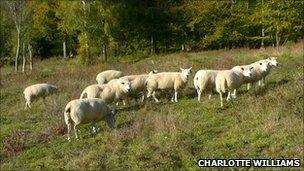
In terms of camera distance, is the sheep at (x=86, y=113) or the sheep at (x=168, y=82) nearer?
the sheep at (x=86, y=113)

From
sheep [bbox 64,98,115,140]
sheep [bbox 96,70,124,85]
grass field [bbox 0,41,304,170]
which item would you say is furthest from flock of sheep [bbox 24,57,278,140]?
sheep [bbox 96,70,124,85]

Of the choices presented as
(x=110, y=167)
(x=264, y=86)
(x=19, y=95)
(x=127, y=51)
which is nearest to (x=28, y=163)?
(x=110, y=167)

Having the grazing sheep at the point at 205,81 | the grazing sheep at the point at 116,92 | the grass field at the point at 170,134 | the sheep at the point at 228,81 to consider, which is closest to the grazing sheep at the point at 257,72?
the grass field at the point at 170,134

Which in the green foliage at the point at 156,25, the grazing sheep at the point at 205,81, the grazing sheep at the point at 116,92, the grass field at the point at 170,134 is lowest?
the grass field at the point at 170,134

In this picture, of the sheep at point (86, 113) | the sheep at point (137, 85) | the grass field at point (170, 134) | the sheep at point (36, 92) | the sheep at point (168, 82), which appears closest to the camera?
the grass field at point (170, 134)

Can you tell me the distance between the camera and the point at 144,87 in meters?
19.1

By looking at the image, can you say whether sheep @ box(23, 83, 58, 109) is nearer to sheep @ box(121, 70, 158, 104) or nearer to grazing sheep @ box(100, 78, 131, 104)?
grazing sheep @ box(100, 78, 131, 104)

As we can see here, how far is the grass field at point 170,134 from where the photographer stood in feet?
39.8

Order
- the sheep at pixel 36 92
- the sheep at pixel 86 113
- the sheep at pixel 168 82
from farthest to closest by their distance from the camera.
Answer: the sheep at pixel 36 92 < the sheep at pixel 168 82 < the sheep at pixel 86 113

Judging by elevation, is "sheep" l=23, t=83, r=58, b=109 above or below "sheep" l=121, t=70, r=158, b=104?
below

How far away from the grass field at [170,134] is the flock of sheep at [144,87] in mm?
453

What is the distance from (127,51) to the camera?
1900 inches

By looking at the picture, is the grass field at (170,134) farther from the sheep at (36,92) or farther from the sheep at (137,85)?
the sheep at (36,92)

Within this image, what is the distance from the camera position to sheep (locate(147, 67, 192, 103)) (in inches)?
731
